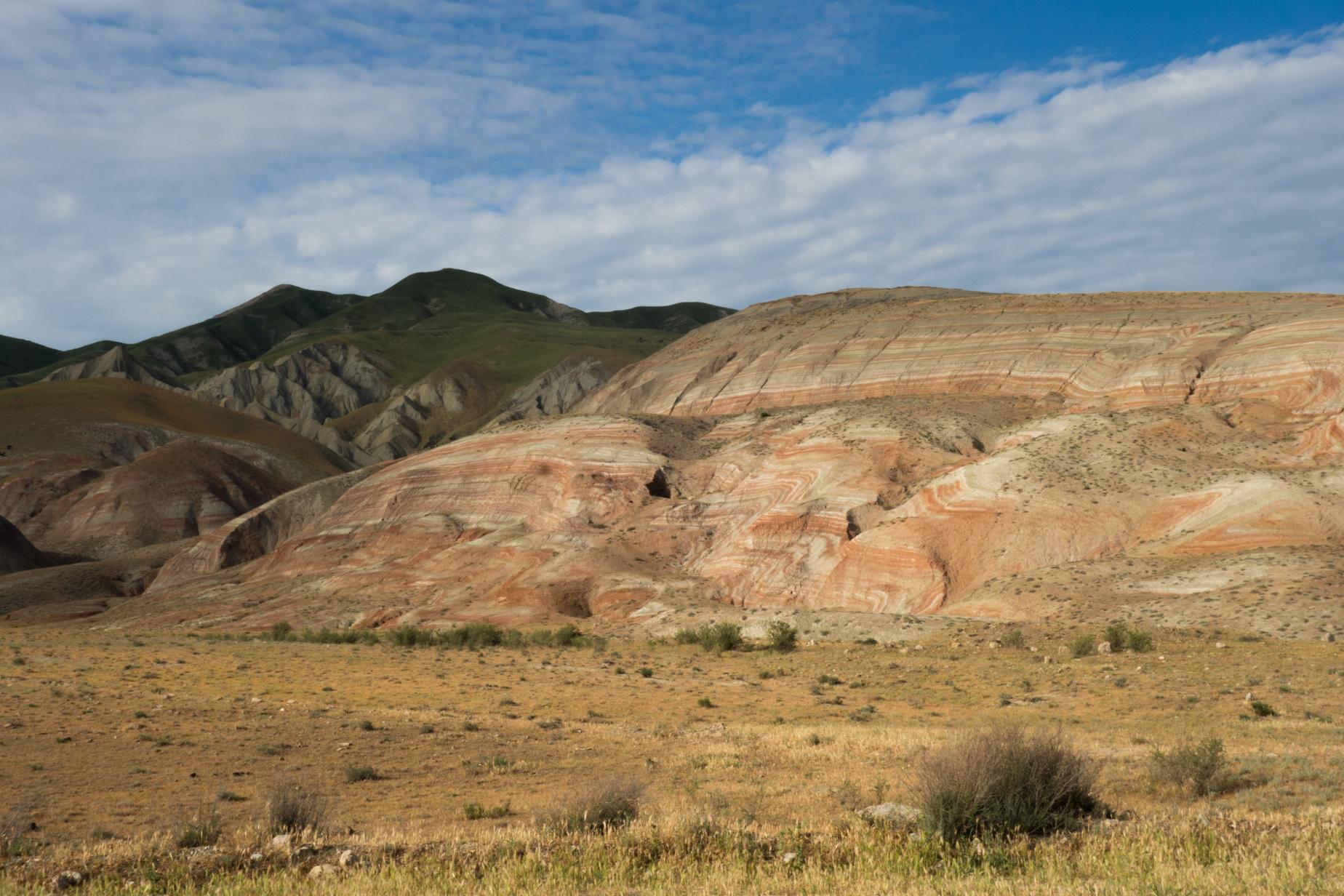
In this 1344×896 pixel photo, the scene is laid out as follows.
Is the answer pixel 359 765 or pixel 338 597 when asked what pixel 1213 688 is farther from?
pixel 338 597

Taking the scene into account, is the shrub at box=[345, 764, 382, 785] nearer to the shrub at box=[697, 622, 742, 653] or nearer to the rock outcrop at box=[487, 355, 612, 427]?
the shrub at box=[697, 622, 742, 653]

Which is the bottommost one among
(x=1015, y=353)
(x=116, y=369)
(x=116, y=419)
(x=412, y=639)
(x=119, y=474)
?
(x=412, y=639)

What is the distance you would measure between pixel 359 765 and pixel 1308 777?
12725 millimetres

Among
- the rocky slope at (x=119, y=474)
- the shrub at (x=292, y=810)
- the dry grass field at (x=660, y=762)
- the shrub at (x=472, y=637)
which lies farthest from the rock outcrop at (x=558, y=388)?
the shrub at (x=292, y=810)

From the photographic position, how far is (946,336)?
64.2 meters

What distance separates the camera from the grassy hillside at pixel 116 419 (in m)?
113

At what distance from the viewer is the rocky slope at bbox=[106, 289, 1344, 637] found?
35562 mm

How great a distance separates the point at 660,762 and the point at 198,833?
722cm

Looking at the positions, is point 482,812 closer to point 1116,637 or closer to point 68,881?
point 68,881

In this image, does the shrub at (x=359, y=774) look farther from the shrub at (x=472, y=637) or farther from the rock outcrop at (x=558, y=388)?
the rock outcrop at (x=558, y=388)

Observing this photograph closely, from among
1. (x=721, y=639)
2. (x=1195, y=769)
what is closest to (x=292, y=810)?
(x=1195, y=769)

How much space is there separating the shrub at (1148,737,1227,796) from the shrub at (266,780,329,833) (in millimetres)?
9877

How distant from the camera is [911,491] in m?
46.5

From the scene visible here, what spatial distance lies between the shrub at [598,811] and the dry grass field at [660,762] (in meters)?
0.19
